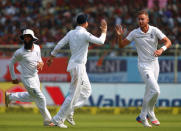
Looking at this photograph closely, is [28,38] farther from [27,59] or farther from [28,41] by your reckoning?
[27,59]

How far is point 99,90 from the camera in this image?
21016mm

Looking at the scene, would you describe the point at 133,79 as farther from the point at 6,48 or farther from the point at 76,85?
the point at 76,85

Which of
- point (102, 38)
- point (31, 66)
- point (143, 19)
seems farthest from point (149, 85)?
point (31, 66)

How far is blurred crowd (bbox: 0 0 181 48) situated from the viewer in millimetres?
25781

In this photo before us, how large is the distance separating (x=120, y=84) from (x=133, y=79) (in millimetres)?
613

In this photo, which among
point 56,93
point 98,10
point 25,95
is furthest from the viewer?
point 98,10

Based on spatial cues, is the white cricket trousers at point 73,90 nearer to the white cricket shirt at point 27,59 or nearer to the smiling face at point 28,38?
the white cricket shirt at point 27,59

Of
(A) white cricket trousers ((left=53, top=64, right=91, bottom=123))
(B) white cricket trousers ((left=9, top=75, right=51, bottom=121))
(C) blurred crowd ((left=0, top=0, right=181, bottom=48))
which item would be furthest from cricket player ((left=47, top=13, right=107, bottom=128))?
(C) blurred crowd ((left=0, top=0, right=181, bottom=48))

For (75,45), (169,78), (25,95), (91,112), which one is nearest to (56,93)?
(91,112)

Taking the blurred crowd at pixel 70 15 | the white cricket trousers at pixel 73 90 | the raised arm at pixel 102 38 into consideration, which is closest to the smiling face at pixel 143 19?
the raised arm at pixel 102 38

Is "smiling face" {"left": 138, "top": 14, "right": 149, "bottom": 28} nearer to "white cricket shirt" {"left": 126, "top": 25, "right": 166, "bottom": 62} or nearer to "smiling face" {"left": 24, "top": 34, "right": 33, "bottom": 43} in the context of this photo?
"white cricket shirt" {"left": 126, "top": 25, "right": 166, "bottom": 62}

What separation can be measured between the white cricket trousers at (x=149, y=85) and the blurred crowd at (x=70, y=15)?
36.3ft

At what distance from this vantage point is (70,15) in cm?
→ 2805

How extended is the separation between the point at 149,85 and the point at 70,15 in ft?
49.9
